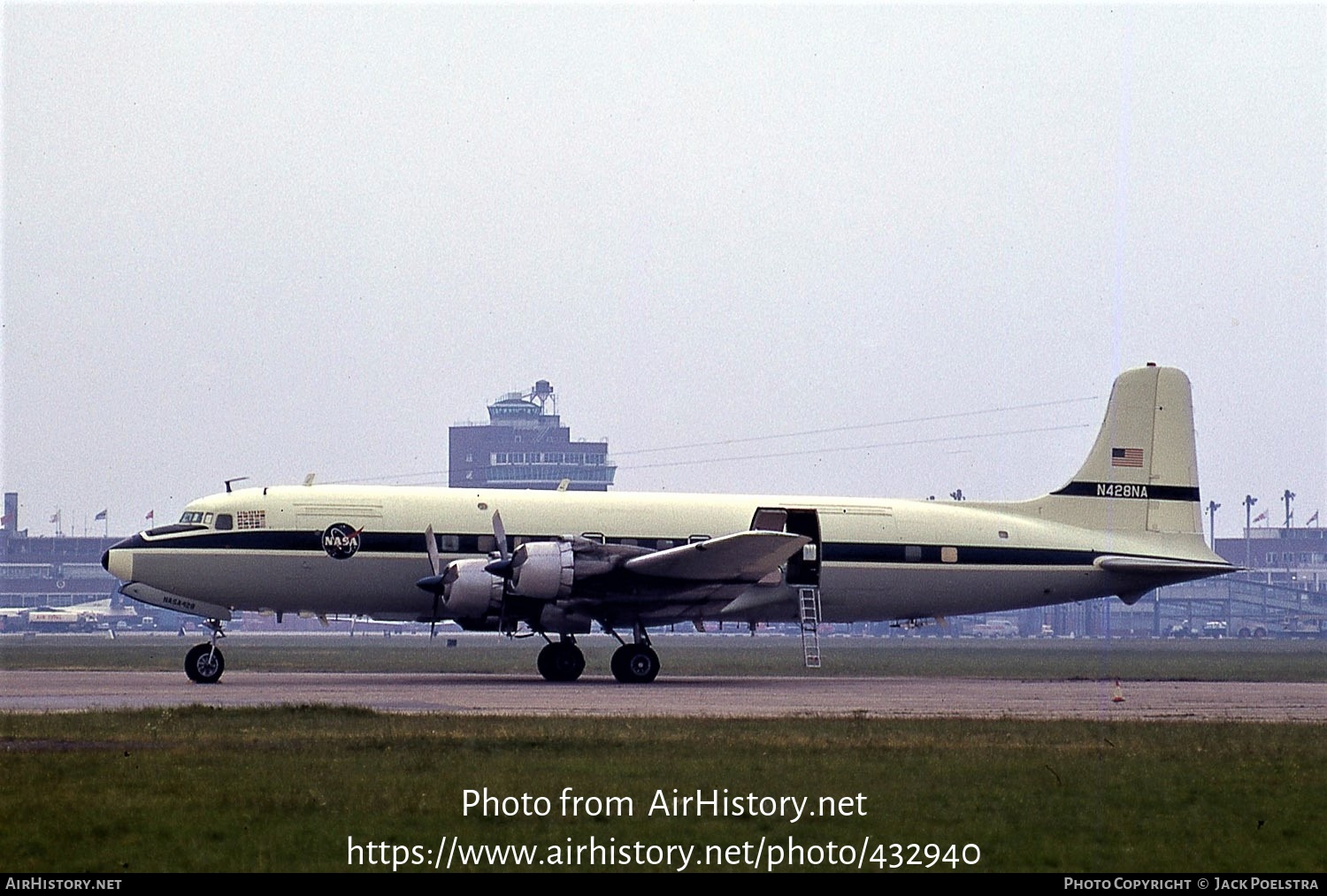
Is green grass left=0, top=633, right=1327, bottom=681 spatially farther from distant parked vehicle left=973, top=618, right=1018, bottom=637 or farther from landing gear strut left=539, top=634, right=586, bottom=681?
distant parked vehicle left=973, top=618, right=1018, bottom=637

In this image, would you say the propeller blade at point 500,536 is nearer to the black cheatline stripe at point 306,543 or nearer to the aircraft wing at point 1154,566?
the black cheatline stripe at point 306,543

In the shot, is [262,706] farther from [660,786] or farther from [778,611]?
[778,611]

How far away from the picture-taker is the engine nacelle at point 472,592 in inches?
1308

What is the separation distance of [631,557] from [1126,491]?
1438 centimetres

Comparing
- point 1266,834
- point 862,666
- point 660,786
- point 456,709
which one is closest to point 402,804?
point 660,786

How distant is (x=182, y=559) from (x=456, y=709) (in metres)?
11.4

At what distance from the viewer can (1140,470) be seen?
4131cm

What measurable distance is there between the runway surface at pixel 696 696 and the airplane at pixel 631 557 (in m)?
1.62

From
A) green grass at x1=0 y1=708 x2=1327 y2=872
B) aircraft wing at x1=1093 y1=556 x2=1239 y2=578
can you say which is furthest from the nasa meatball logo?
aircraft wing at x1=1093 y1=556 x2=1239 y2=578

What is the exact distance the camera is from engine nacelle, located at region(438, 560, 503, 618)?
3322 cm

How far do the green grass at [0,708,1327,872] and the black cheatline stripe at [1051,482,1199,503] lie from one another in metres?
→ 16.7

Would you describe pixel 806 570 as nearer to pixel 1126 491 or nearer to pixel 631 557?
pixel 631 557

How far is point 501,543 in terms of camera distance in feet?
110

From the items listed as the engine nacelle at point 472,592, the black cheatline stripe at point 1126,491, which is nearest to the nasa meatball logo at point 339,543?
the engine nacelle at point 472,592
